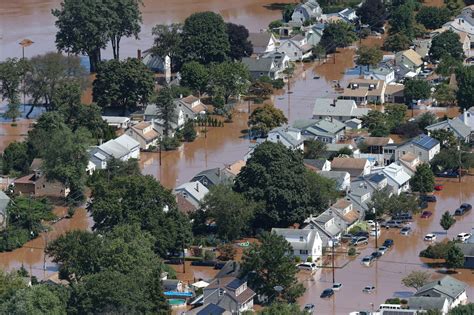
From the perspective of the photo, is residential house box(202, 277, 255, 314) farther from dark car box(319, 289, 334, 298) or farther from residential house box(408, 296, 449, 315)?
residential house box(408, 296, 449, 315)

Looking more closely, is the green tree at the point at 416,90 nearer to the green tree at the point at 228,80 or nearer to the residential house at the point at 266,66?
the green tree at the point at 228,80

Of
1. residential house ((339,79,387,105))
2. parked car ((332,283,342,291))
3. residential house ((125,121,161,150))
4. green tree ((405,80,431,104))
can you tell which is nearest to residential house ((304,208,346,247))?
parked car ((332,283,342,291))

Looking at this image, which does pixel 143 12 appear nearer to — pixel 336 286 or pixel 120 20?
pixel 120 20

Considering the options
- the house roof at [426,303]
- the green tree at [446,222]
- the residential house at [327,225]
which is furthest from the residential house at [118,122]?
the house roof at [426,303]

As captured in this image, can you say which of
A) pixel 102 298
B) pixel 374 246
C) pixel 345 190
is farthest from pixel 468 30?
pixel 102 298

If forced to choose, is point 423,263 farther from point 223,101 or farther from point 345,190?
point 223,101

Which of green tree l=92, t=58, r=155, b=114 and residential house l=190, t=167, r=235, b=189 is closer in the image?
residential house l=190, t=167, r=235, b=189

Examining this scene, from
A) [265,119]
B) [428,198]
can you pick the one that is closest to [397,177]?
[428,198]
